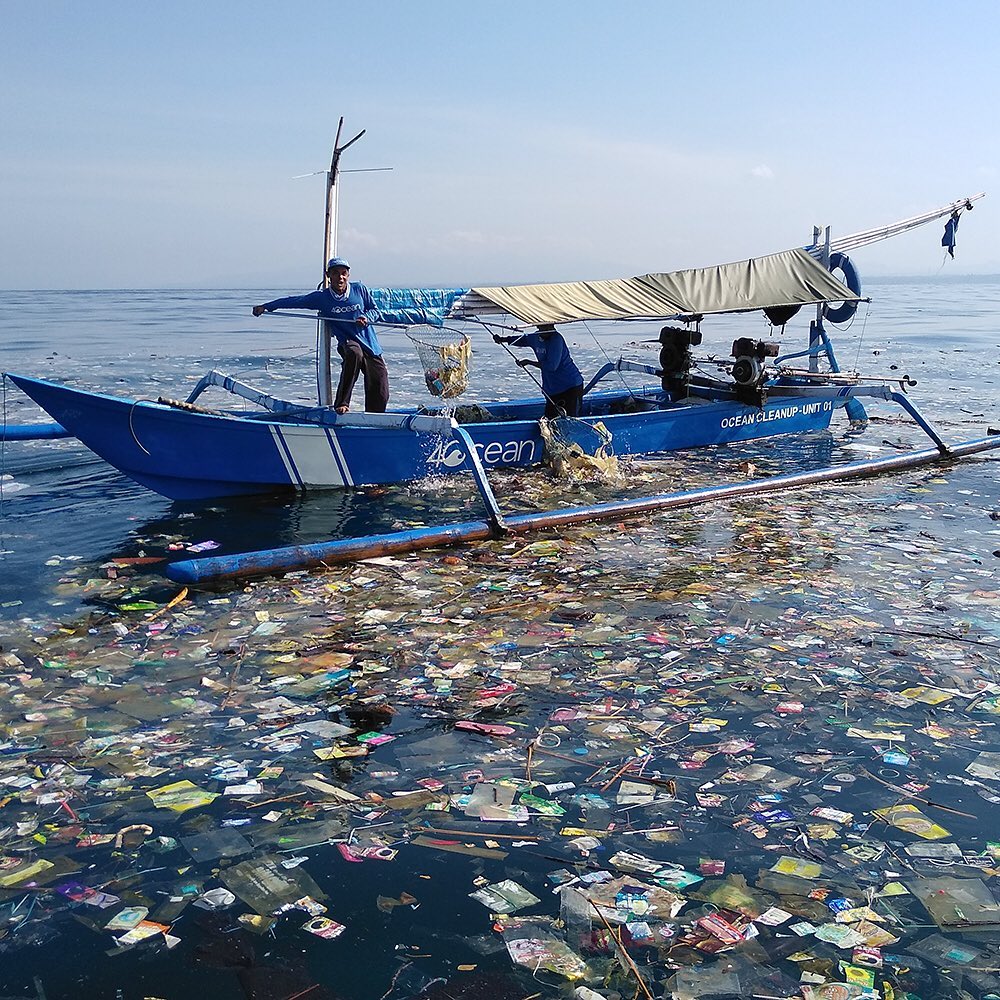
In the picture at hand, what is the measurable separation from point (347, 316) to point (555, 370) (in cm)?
287

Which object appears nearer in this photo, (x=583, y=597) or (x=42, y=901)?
(x=42, y=901)

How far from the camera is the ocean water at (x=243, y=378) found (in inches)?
367

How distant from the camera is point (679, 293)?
12.1 meters

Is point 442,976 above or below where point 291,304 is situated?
below

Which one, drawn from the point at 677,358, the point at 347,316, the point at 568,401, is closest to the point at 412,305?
the point at 347,316

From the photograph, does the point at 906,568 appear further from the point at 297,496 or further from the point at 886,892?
the point at 297,496

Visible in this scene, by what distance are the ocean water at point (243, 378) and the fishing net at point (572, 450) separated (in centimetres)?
65

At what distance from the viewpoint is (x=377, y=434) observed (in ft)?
34.2

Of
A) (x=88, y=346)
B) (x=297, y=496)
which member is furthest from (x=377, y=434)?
(x=88, y=346)

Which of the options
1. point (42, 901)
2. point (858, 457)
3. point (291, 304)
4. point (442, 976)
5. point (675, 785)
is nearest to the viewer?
point (442, 976)

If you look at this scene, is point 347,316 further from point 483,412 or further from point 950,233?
point 950,233

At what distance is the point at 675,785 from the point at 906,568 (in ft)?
14.8

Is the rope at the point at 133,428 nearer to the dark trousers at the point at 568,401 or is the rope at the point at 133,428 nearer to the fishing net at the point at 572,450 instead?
the fishing net at the point at 572,450

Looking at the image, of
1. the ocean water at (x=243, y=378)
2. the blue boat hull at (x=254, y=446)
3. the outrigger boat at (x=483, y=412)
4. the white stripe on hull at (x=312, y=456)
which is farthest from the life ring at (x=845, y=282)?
the white stripe on hull at (x=312, y=456)
